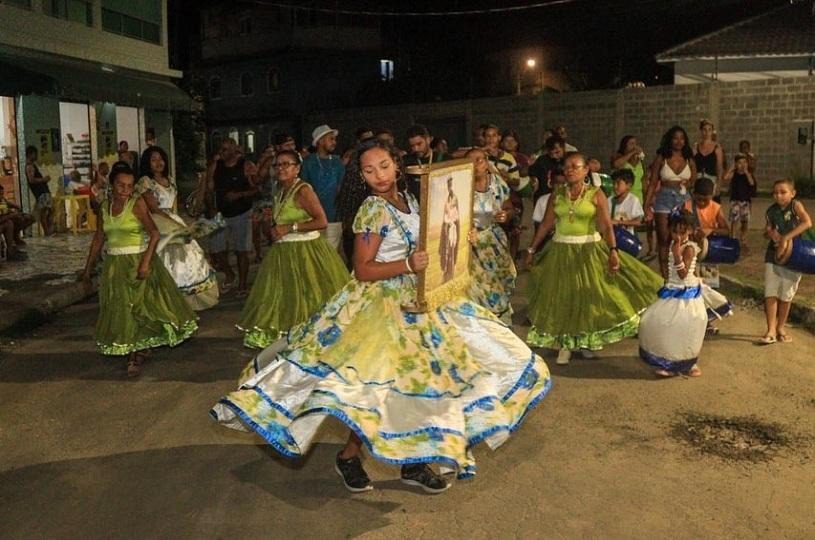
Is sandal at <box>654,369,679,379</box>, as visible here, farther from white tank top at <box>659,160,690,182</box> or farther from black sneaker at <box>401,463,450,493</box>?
white tank top at <box>659,160,690,182</box>

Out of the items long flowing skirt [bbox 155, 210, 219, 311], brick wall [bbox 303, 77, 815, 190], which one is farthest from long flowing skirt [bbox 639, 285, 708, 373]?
brick wall [bbox 303, 77, 815, 190]

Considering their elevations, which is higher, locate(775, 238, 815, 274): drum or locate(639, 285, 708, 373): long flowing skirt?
locate(775, 238, 815, 274): drum

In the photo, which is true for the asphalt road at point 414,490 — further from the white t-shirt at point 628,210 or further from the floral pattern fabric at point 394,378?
the white t-shirt at point 628,210

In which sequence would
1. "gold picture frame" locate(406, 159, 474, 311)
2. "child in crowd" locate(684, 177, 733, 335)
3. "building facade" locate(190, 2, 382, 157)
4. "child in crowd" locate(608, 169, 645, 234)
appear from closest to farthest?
"gold picture frame" locate(406, 159, 474, 311) < "child in crowd" locate(684, 177, 733, 335) < "child in crowd" locate(608, 169, 645, 234) < "building facade" locate(190, 2, 382, 157)

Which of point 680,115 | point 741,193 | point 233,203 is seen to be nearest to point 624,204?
point 233,203

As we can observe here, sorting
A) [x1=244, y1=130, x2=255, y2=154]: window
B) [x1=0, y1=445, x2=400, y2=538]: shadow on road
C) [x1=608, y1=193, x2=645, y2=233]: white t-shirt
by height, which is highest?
[x1=244, y1=130, x2=255, y2=154]: window

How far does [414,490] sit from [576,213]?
343 cm

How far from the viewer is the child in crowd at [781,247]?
805cm

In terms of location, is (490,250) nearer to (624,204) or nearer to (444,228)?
(624,204)

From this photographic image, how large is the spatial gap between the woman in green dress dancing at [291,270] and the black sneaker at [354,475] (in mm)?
3108

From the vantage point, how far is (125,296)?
7887mm

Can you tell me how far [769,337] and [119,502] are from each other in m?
5.81

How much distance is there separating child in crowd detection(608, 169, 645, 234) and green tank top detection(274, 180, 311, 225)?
3.53 meters

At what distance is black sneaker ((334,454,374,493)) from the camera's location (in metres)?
5.10
